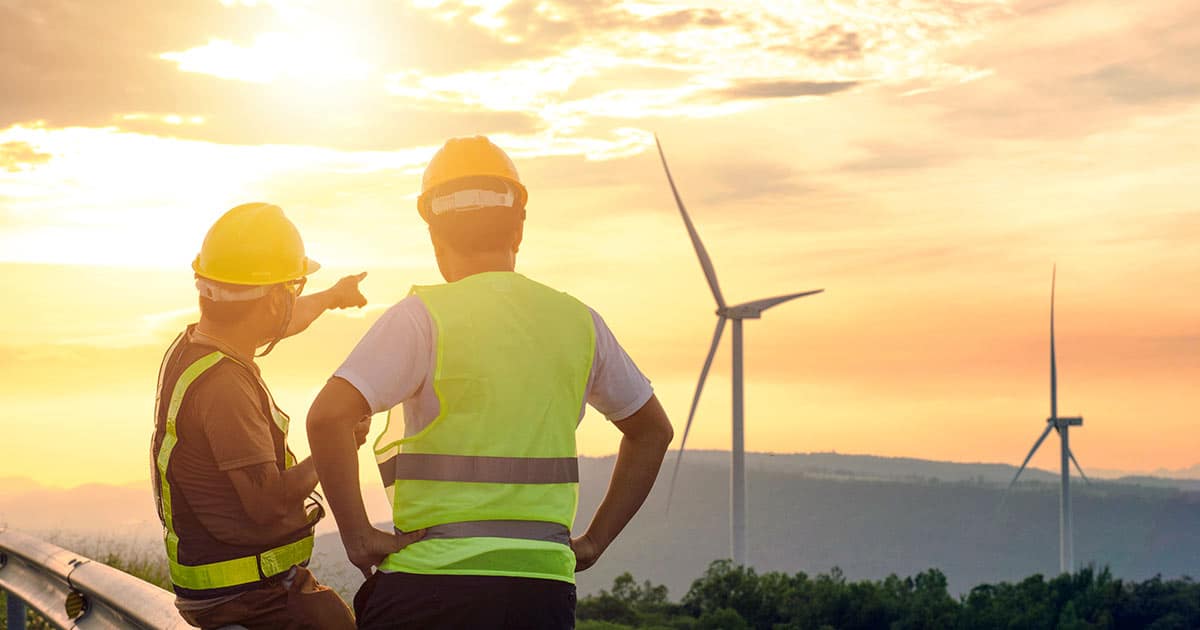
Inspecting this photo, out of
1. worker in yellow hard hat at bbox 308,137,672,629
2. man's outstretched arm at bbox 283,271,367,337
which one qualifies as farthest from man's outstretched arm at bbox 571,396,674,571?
man's outstretched arm at bbox 283,271,367,337

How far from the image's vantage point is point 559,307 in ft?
13.4

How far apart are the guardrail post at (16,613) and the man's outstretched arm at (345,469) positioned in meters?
7.14

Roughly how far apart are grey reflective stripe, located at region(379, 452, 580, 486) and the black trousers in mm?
281

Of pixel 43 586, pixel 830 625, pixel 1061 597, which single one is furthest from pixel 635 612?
pixel 43 586

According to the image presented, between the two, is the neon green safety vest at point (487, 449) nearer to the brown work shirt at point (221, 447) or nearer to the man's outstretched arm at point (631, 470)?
the man's outstretched arm at point (631, 470)

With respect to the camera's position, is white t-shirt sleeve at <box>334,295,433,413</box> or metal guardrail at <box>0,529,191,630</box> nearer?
white t-shirt sleeve at <box>334,295,433,413</box>

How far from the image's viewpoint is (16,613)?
33.0ft

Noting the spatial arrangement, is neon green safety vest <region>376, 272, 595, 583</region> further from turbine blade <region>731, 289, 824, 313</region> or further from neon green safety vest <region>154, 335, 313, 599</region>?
turbine blade <region>731, 289, 824, 313</region>

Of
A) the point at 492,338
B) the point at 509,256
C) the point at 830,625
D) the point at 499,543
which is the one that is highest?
the point at 509,256

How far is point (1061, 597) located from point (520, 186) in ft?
330

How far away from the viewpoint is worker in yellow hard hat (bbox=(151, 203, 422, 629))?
4.64 meters

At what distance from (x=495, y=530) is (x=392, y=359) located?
1.89ft

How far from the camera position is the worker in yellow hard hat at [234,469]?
4641mm

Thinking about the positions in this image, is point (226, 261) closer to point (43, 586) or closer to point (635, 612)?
point (43, 586)
